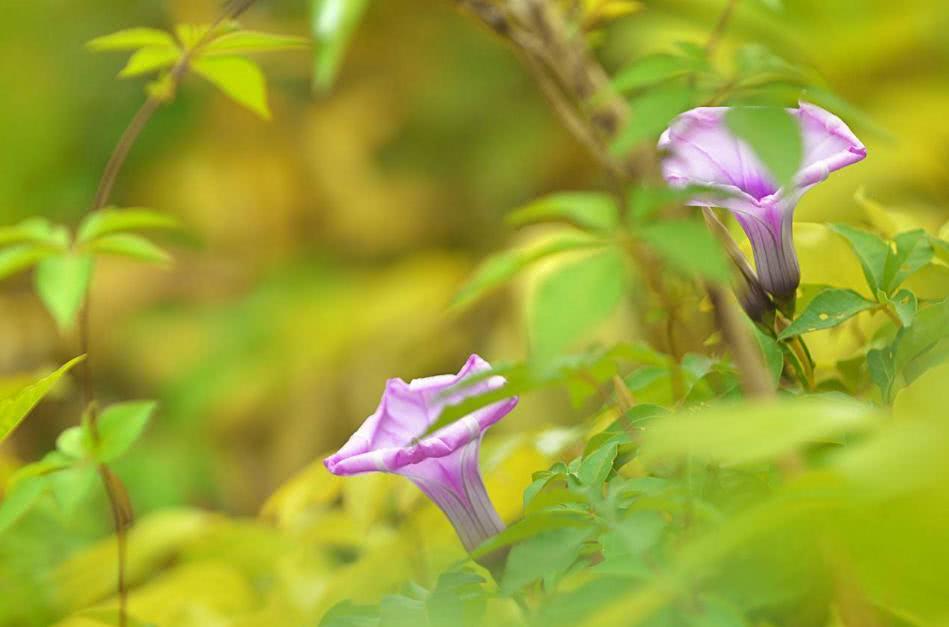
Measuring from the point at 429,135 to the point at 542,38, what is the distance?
5.54 ft

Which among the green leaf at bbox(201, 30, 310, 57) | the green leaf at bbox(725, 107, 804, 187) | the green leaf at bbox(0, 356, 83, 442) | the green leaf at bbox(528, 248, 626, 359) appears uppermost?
the green leaf at bbox(201, 30, 310, 57)

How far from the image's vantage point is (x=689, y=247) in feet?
0.70

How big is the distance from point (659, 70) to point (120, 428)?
0.78 ft

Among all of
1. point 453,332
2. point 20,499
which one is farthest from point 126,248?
point 453,332

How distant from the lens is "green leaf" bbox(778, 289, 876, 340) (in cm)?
33

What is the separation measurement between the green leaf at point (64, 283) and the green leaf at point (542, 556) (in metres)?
0.23

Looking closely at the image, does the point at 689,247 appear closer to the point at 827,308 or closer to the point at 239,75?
the point at 827,308

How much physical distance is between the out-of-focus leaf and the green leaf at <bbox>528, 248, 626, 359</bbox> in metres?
0.04

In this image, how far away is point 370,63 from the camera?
6.68 ft

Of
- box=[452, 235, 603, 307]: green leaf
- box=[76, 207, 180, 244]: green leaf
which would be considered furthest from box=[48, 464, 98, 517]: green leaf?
box=[452, 235, 603, 307]: green leaf

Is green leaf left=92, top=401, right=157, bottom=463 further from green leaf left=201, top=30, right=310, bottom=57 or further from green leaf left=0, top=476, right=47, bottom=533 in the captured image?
green leaf left=201, top=30, right=310, bottom=57

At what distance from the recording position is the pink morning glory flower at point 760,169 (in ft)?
1.09

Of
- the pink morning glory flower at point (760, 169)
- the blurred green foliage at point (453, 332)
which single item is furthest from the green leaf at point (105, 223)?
the pink morning glory flower at point (760, 169)

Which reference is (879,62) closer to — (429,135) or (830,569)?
(429,135)
